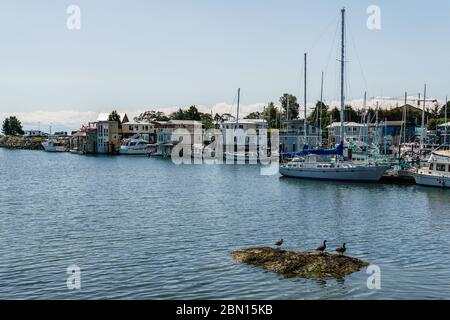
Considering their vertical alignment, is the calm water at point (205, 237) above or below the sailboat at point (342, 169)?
below

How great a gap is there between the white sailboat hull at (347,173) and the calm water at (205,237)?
16.9 ft

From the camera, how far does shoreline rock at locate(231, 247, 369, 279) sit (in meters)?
23.3

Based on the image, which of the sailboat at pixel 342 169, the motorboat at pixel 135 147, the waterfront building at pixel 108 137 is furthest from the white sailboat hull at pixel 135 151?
the sailboat at pixel 342 169

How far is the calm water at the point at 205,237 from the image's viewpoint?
71.4 ft

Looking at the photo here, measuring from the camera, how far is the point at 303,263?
24203 millimetres

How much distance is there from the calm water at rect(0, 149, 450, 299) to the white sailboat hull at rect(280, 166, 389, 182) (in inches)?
202

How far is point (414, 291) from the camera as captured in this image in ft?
70.4

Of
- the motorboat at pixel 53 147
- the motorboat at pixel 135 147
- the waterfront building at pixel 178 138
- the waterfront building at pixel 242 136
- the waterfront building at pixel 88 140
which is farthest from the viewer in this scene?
the motorboat at pixel 53 147

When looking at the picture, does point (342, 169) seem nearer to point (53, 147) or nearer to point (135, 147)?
point (135, 147)

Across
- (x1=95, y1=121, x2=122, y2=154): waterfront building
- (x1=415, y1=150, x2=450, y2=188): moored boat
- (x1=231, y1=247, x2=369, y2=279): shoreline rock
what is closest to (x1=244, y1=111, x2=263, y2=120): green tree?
(x1=95, y1=121, x2=122, y2=154): waterfront building

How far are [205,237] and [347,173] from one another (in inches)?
1604

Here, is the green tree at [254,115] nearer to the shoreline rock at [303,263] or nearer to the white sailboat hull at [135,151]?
the white sailboat hull at [135,151]

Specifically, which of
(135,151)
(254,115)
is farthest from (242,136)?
(254,115)
